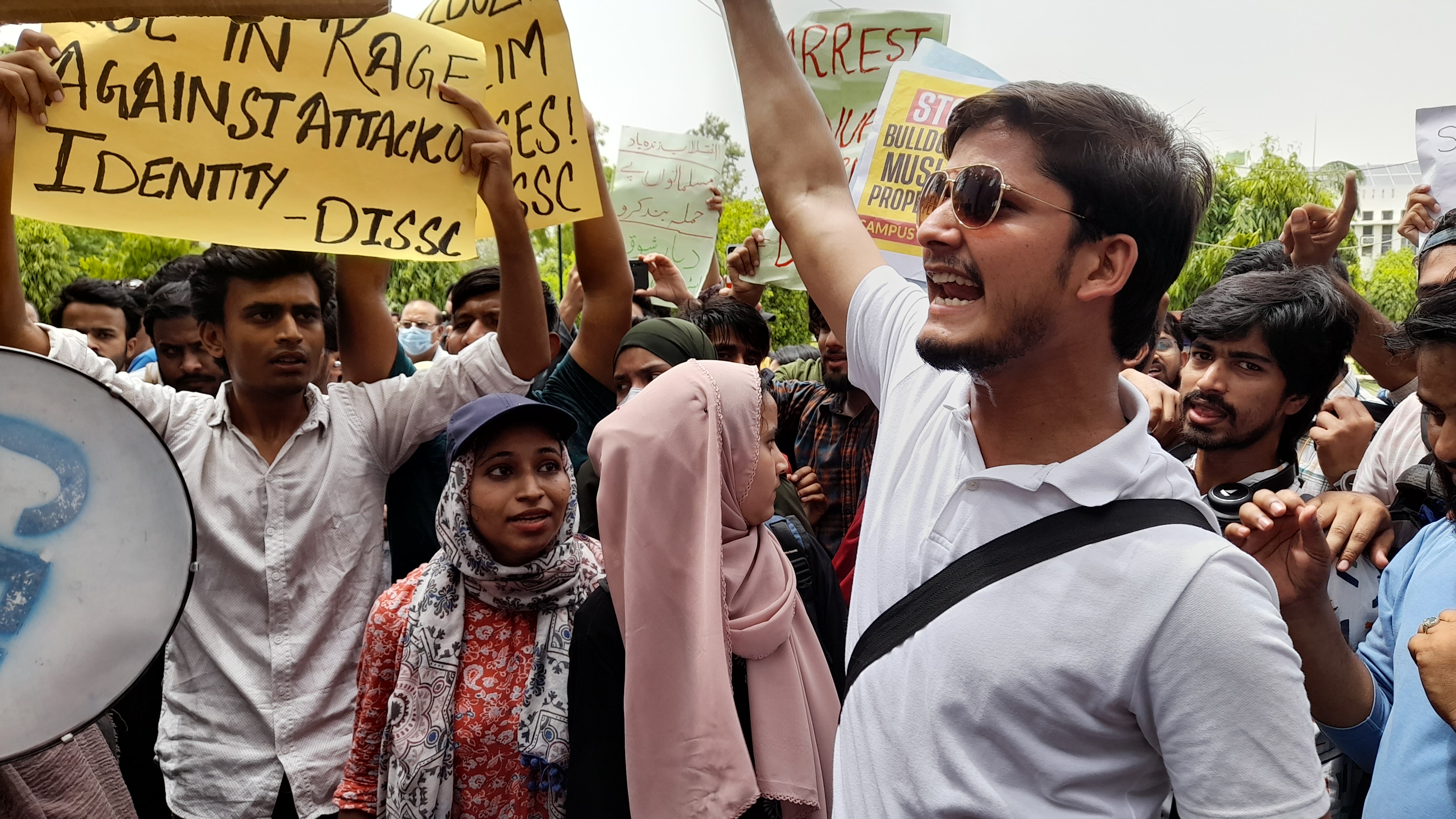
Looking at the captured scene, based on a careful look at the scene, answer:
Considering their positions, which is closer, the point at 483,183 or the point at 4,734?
the point at 4,734

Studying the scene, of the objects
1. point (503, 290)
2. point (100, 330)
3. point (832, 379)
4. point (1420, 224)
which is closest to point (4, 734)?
point (503, 290)

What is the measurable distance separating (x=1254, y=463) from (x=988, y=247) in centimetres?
181

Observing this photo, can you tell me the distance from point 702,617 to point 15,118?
1811mm

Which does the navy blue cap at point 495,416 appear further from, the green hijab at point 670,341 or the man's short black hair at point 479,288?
the man's short black hair at point 479,288

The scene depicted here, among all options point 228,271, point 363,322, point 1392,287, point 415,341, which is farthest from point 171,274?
point 1392,287

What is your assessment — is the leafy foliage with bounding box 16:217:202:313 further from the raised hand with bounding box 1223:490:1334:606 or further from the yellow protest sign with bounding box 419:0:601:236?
the raised hand with bounding box 1223:490:1334:606

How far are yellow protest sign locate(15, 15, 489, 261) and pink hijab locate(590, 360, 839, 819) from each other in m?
0.68

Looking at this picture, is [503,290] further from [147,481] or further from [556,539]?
[147,481]

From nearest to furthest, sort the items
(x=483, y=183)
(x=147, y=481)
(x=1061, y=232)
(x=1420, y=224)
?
(x=1061, y=232), (x=147, y=481), (x=483, y=183), (x=1420, y=224)

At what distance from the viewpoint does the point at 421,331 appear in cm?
1034

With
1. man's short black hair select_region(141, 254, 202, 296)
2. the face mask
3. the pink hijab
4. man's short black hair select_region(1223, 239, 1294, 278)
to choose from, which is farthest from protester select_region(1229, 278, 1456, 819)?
the face mask

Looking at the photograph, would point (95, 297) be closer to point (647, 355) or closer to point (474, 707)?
point (647, 355)

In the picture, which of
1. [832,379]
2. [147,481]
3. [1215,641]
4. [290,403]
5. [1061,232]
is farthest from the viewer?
[832,379]

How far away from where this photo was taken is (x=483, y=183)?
2.68 meters
